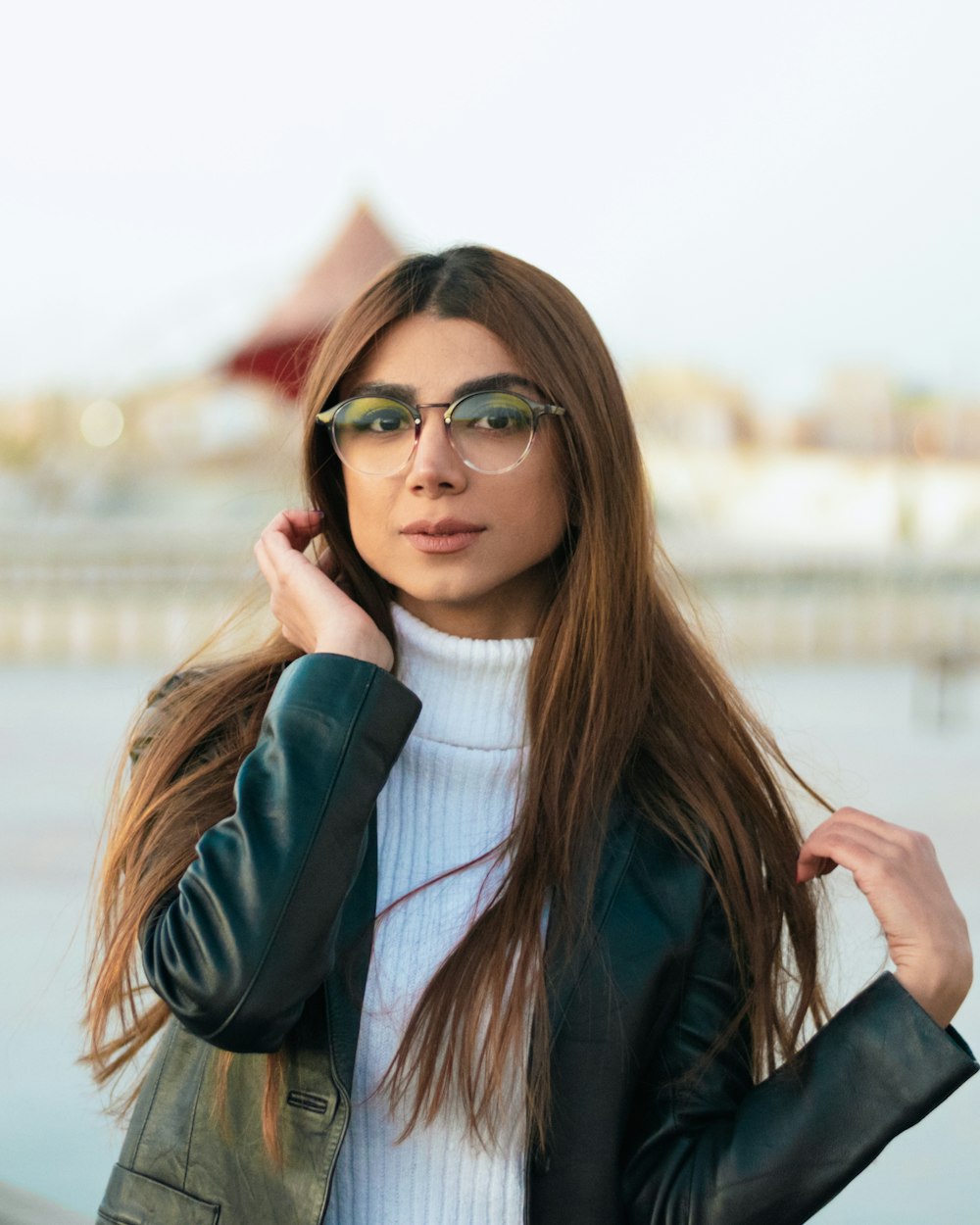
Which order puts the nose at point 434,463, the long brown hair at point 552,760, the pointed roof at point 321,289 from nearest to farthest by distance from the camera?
the long brown hair at point 552,760 < the nose at point 434,463 < the pointed roof at point 321,289

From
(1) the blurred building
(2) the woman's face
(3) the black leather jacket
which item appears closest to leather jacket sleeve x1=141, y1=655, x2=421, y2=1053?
(3) the black leather jacket

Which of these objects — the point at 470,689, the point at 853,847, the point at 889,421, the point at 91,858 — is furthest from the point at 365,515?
the point at 889,421

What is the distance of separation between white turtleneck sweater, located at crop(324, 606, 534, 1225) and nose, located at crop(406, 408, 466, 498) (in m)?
0.18

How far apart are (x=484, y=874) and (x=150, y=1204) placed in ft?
1.44

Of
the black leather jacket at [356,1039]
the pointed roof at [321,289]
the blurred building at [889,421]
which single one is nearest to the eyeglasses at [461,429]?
the black leather jacket at [356,1039]

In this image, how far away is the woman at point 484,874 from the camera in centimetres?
145

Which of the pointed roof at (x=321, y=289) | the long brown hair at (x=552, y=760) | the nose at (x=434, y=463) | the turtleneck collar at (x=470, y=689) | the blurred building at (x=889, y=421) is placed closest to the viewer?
the long brown hair at (x=552, y=760)

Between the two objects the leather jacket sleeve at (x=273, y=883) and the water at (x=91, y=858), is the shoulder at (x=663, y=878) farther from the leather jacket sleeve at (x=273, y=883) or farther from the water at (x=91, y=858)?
the water at (x=91, y=858)

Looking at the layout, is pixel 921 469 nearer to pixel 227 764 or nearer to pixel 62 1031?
pixel 62 1031

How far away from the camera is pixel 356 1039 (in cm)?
146

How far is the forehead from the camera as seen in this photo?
5.41 ft

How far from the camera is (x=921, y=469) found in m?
33.4

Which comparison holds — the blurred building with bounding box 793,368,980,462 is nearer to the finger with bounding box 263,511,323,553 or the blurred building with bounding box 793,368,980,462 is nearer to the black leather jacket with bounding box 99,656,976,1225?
the finger with bounding box 263,511,323,553

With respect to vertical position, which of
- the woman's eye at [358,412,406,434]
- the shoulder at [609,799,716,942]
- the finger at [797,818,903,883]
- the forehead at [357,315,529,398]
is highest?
the forehead at [357,315,529,398]
